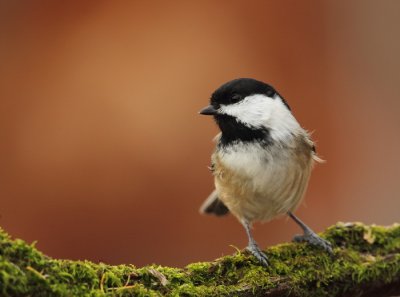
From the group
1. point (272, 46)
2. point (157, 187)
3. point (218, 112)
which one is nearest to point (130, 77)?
point (157, 187)

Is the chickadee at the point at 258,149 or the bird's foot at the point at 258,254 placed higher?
the chickadee at the point at 258,149

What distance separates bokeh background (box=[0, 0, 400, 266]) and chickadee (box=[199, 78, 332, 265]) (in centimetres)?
207

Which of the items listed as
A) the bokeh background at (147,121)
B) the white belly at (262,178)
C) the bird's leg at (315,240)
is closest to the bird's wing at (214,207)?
the white belly at (262,178)

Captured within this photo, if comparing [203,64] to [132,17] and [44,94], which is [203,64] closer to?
[132,17]

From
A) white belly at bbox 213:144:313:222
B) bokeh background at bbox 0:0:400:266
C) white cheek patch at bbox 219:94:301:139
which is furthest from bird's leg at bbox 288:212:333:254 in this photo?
bokeh background at bbox 0:0:400:266

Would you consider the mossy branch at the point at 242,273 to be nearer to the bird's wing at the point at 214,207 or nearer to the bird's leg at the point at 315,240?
the bird's leg at the point at 315,240

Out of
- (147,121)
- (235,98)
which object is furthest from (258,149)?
(147,121)

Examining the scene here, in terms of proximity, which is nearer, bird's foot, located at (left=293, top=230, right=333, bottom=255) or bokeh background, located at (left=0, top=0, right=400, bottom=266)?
bird's foot, located at (left=293, top=230, right=333, bottom=255)

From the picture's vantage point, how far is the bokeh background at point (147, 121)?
16.4 feet

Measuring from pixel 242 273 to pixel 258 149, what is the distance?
0.67 metres

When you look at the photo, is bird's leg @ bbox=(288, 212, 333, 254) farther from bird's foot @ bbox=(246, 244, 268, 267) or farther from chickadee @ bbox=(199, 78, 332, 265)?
bird's foot @ bbox=(246, 244, 268, 267)

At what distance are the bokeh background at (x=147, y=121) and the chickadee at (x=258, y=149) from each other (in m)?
2.07

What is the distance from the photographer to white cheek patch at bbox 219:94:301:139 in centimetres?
298

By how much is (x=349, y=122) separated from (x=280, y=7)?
1.24 metres
